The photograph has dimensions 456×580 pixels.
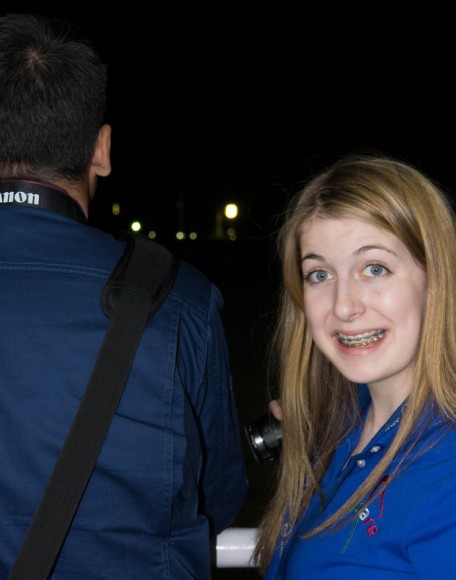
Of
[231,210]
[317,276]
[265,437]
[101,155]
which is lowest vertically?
[265,437]

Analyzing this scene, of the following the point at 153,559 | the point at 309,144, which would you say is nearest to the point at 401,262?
the point at 153,559

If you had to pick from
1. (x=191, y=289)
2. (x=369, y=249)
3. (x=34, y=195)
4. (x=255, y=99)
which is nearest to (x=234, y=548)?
(x=191, y=289)

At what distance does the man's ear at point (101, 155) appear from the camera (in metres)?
1.59

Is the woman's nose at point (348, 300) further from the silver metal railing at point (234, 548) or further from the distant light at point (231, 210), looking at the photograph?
the distant light at point (231, 210)

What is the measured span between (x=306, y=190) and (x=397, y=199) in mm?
289

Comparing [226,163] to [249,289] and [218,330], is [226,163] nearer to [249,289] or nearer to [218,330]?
[249,289]

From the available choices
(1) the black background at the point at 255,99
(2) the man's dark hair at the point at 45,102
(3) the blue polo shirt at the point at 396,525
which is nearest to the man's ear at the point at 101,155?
(2) the man's dark hair at the point at 45,102

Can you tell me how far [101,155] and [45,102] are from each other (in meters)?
0.18

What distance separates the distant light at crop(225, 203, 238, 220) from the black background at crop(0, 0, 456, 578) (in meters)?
1.73

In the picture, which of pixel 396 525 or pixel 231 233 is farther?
pixel 231 233

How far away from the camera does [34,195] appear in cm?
146

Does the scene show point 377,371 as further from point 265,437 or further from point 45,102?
point 45,102

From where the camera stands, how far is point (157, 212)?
35125 mm

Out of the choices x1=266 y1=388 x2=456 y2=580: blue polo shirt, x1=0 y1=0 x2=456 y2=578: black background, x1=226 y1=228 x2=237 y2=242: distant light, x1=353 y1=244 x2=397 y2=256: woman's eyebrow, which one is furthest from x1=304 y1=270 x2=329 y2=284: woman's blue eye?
x1=226 y1=228 x2=237 y2=242: distant light
